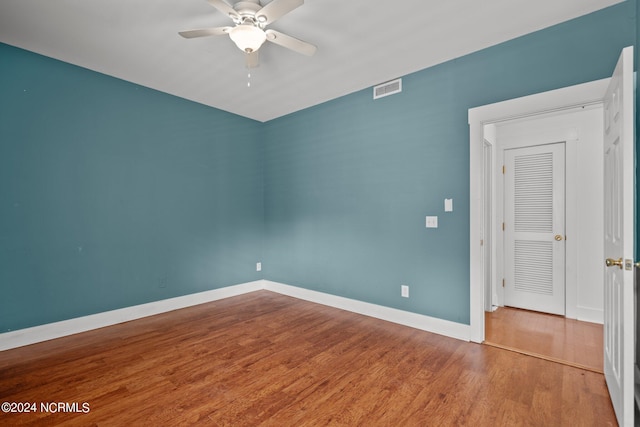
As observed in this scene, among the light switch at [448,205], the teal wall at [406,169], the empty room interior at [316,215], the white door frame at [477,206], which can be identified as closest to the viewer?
the empty room interior at [316,215]

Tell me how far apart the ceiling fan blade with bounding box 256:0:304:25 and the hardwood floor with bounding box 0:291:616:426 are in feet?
8.48

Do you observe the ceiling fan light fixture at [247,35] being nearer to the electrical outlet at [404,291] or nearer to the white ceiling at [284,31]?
the white ceiling at [284,31]

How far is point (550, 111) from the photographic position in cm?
249

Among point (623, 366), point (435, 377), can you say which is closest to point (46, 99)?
point (435, 377)

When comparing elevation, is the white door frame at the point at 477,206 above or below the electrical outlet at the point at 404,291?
above

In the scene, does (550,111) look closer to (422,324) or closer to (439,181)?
(439,181)

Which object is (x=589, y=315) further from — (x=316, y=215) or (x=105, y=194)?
(x=105, y=194)

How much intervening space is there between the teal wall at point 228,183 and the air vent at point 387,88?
0.08 meters

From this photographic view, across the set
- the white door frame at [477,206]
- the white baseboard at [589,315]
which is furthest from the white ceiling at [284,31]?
the white baseboard at [589,315]

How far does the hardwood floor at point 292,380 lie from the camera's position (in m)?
1.85

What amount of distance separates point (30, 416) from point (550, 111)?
4289 millimetres

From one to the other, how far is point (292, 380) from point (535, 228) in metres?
3.52

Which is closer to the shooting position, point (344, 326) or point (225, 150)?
point (344, 326)

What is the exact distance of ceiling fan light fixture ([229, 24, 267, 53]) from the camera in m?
2.07
